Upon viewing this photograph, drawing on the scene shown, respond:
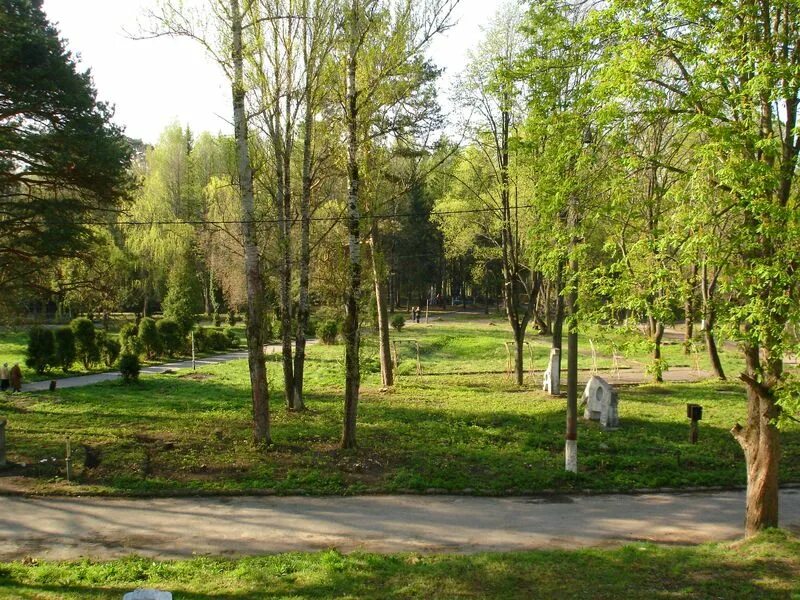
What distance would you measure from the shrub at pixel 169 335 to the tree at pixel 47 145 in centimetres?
1521

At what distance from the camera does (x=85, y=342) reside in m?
26.9

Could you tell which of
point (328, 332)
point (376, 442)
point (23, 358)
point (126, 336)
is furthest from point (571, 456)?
point (328, 332)

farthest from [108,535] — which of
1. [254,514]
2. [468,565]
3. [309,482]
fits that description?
[468,565]

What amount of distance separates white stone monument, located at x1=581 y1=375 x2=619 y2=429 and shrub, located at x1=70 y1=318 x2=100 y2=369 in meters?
20.0

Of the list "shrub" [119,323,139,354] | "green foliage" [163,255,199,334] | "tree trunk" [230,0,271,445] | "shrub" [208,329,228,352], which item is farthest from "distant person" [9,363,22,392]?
"shrub" [208,329,228,352]

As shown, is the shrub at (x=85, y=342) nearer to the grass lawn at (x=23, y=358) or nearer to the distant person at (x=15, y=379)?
the grass lawn at (x=23, y=358)

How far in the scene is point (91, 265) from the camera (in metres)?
17.7

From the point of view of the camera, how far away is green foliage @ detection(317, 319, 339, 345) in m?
38.8

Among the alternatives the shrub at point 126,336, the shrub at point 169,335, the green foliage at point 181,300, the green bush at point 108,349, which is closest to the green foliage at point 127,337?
the shrub at point 126,336

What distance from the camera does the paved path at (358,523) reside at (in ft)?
28.0

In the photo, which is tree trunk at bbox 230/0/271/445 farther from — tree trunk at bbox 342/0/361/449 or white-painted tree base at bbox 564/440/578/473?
white-painted tree base at bbox 564/440/578/473

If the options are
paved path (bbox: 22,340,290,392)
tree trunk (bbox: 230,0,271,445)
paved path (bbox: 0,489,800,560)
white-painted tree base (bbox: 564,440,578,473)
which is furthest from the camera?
paved path (bbox: 22,340,290,392)

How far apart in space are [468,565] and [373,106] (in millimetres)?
11219

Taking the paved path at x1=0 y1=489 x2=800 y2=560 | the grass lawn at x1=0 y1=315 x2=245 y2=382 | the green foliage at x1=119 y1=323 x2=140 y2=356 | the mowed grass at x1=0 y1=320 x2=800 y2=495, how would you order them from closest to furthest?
the paved path at x1=0 y1=489 x2=800 y2=560 → the mowed grass at x1=0 y1=320 x2=800 y2=495 → the grass lawn at x1=0 y1=315 x2=245 y2=382 → the green foliage at x1=119 y1=323 x2=140 y2=356
